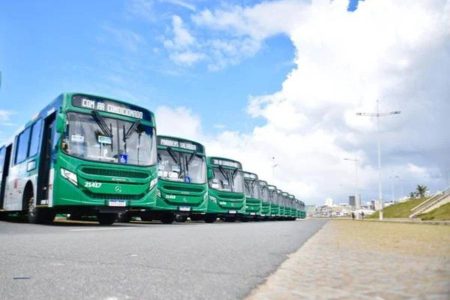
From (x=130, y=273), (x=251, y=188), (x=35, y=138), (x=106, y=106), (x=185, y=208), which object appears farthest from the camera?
(x=251, y=188)

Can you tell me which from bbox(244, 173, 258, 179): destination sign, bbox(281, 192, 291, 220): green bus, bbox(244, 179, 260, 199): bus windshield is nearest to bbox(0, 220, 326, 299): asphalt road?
bbox(244, 179, 260, 199): bus windshield

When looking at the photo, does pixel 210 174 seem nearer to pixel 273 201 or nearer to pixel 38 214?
pixel 38 214

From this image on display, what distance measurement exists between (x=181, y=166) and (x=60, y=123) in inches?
254

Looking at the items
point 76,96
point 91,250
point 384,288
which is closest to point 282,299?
point 384,288

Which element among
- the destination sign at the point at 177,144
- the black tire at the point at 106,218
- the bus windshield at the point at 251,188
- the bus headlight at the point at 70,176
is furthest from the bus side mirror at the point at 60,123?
the bus windshield at the point at 251,188

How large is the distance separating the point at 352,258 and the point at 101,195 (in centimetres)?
883

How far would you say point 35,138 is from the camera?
12938 millimetres

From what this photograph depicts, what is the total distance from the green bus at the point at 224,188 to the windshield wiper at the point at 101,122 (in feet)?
28.5

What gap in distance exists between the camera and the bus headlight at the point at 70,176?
1102 centimetres

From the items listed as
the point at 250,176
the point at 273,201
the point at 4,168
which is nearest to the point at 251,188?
the point at 250,176

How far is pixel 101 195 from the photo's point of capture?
1159 centimetres

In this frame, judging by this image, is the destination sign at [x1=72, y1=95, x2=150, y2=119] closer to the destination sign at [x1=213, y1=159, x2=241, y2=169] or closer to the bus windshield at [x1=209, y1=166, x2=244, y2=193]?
the bus windshield at [x1=209, y1=166, x2=244, y2=193]

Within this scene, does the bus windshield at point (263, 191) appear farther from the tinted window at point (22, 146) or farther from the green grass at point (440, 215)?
the tinted window at point (22, 146)

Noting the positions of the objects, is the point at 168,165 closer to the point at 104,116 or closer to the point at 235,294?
the point at 104,116
